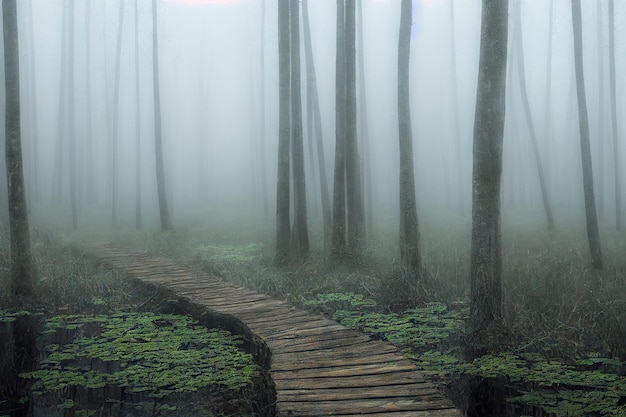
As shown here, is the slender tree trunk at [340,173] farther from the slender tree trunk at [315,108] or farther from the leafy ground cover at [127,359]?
the leafy ground cover at [127,359]

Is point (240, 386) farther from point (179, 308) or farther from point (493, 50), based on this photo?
point (493, 50)

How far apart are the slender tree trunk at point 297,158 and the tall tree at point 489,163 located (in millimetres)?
4508

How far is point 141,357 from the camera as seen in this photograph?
16.7 feet

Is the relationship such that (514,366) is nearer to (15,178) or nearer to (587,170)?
(587,170)

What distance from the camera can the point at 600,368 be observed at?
458cm

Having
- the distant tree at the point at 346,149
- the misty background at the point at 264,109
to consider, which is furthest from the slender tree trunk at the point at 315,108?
the distant tree at the point at 346,149

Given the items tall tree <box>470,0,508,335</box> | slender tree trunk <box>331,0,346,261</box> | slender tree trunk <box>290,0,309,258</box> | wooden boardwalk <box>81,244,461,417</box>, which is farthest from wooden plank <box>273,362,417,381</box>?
slender tree trunk <box>290,0,309,258</box>

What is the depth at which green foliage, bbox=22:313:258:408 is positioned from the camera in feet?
14.8

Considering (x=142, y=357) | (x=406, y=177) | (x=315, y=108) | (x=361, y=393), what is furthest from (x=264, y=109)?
(x=361, y=393)

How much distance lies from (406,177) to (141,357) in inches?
173

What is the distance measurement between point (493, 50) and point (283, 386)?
360 cm

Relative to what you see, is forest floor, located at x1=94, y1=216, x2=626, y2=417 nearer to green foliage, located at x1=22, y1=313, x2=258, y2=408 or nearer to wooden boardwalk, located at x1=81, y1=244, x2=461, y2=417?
wooden boardwalk, located at x1=81, y1=244, x2=461, y2=417

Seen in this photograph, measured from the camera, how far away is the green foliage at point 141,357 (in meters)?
4.50

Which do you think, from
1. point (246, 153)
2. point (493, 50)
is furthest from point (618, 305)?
point (246, 153)
